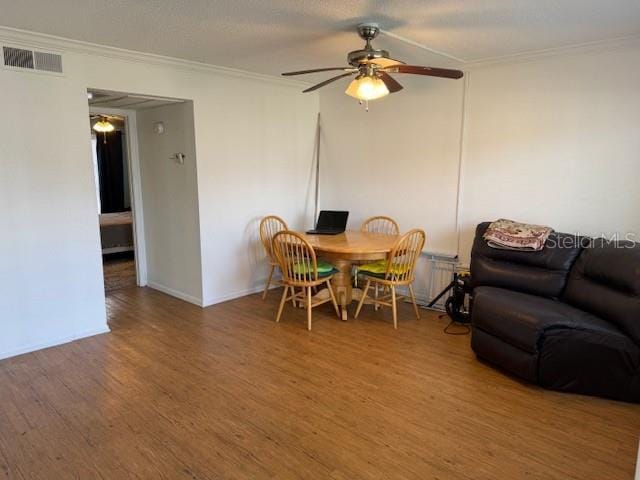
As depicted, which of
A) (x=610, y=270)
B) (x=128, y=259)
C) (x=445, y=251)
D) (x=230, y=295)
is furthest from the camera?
(x=128, y=259)

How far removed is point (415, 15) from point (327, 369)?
2.45 metres

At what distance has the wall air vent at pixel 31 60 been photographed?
3.16 metres

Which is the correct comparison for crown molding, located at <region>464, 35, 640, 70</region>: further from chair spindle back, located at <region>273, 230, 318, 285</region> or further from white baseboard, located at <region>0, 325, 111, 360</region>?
white baseboard, located at <region>0, 325, 111, 360</region>

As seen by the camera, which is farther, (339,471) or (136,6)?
(136,6)

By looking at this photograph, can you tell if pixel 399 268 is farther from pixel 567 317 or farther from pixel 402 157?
pixel 567 317

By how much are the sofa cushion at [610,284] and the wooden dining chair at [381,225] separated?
1.89 metres

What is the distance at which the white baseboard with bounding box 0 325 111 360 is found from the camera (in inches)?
133

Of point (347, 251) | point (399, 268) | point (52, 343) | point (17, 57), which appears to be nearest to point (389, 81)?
point (347, 251)

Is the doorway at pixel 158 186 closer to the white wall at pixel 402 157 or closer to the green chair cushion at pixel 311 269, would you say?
the green chair cushion at pixel 311 269

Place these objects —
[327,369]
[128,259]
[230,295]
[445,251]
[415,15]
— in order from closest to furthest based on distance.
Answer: [415,15]
[327,369]
[445,251]
[230,295]
[128,259]

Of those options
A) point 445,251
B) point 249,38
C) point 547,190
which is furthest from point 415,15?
point 445,251

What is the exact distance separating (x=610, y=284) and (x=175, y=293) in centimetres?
410

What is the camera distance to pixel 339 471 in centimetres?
212

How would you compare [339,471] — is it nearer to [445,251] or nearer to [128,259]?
[445,251]
